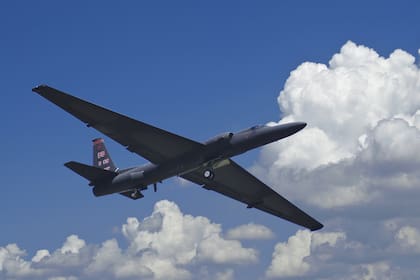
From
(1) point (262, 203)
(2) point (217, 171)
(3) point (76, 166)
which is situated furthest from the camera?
(1) point (262, 203)

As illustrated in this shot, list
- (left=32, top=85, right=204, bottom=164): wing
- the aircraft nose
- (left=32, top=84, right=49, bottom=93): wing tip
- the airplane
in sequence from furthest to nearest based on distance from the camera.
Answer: the airplane
(left=32, top=85, right=204, bottom=164): wing
the aircraft nose
(left=32, top=84, right=49, bottom=93): wing tip

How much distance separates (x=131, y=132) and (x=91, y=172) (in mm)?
6663

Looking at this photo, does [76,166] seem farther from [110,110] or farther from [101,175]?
[110,110]

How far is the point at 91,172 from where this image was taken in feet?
227

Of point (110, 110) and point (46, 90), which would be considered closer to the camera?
point (46, 90)

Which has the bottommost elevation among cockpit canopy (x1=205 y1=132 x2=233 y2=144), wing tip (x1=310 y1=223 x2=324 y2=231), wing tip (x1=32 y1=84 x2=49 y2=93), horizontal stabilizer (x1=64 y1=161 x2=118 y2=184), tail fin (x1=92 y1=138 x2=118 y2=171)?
wing tip (x1=310 y1=223 x2=324 y2=231)

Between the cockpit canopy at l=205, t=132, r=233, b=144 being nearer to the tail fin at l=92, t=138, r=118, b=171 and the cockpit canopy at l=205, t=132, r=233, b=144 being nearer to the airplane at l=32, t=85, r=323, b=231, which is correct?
the airplane at l=32, t=85, r=323, b=231

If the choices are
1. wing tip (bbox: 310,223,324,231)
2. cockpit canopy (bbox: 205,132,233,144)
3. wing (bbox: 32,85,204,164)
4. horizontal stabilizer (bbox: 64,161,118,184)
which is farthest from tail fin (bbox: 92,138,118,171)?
wing tip (bbox: 310,223,324,231)

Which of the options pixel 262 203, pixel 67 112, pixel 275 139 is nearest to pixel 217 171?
pixel 262 203

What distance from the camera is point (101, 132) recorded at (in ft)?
213

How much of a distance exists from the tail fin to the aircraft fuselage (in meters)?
9.10

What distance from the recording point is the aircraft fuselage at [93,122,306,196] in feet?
206

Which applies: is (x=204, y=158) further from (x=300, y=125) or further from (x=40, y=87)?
(x=40, y=87)

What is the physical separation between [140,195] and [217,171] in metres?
9.31
